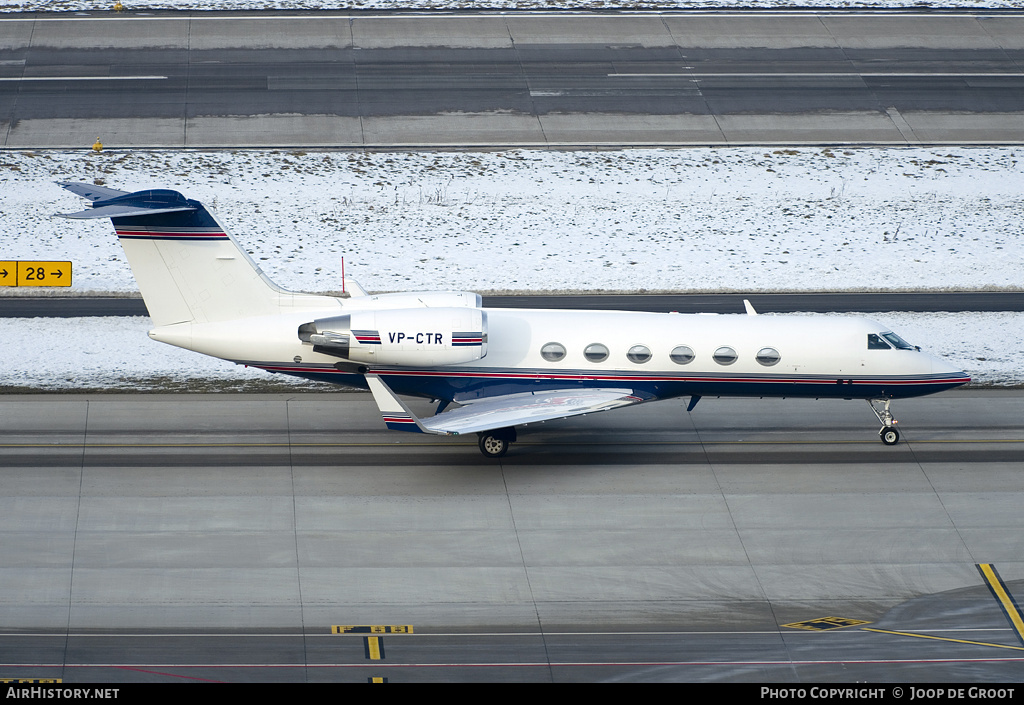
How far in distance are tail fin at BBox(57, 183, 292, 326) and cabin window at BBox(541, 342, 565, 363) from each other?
5908 mm

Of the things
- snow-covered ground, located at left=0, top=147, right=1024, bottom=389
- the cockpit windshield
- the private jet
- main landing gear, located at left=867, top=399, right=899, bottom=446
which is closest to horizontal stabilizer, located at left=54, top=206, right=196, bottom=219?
the private jet

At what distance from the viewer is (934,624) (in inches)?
829

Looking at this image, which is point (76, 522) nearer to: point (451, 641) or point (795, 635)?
point (451, 641)

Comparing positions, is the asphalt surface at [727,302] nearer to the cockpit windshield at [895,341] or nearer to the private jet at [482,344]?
the cockpit windshield at [895,341]

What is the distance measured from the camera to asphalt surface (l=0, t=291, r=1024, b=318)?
34.6 meters

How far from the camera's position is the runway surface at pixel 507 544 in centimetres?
1991

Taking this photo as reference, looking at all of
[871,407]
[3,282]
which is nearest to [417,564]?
[871,407]

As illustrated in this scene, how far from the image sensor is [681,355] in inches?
1037

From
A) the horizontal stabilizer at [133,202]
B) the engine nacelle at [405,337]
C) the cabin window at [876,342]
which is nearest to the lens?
the horizontal stabilizer at [133,202]

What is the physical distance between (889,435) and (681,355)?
5.67m

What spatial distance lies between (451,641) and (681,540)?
5.68 meters

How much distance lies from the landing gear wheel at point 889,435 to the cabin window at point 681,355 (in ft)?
17.5

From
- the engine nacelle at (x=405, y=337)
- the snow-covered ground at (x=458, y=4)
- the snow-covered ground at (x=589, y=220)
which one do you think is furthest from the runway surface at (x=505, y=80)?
the engine nacelle at (x=405, y=337)

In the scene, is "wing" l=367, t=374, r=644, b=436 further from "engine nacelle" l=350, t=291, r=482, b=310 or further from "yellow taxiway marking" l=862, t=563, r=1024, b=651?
"yellow taxiway marking" l=862, t=563, r=1024, b=651
